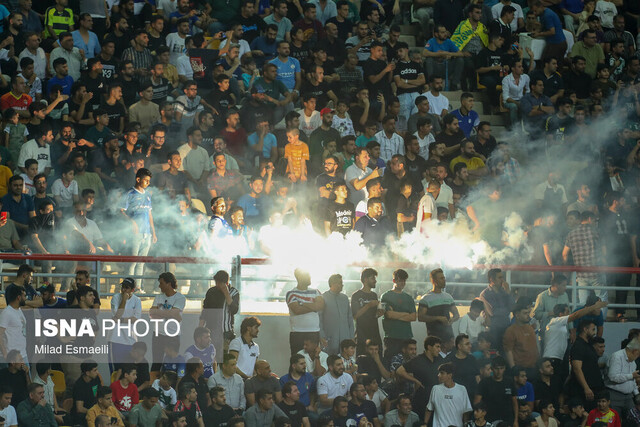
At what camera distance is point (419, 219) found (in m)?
14.5

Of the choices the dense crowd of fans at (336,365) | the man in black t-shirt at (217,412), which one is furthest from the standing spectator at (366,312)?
the man in black t-shirt at (217,412)

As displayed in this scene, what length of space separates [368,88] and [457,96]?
1729mm

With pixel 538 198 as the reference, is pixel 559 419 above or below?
below

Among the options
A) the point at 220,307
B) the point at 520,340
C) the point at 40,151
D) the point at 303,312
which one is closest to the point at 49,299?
the point at 220,307

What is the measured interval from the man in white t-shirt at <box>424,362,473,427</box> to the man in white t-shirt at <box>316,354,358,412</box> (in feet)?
3.05

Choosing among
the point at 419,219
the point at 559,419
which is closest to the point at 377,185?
the point at 419,219

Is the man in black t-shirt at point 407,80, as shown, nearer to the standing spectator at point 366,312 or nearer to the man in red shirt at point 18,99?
the standing spectator at point 366,312

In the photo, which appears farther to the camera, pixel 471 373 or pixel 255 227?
pixel 255 227

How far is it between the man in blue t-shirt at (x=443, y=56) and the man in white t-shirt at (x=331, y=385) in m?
7.02

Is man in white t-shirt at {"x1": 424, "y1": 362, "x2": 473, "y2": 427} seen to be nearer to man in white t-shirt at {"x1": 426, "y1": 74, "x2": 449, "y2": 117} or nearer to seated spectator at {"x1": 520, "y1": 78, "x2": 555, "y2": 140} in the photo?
man in white t-shirt at {"x1": 426, "y1": 74, "x2": 449, "y2": 117}

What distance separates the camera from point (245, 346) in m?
12.4

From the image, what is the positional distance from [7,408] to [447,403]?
458 cm

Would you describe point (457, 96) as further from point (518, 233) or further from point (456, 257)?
point (456, 257)

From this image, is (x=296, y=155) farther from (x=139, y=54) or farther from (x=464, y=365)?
(x=464, y=365)
